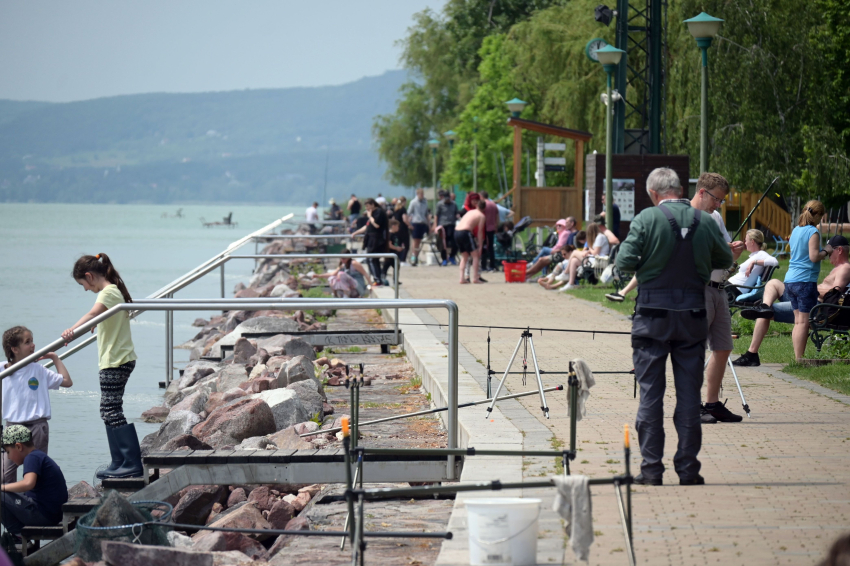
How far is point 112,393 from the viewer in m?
7.93

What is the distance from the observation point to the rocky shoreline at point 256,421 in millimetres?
7160

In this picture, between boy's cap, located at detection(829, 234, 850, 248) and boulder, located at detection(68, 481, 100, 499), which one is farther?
boy's cap, located at detection(829, 234, 850, 248)

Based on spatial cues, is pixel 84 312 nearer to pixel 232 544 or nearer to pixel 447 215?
pixel 447 215

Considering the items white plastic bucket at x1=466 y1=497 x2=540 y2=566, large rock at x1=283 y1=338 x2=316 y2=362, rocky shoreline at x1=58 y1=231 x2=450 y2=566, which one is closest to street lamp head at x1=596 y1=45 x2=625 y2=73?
rocky shoreline at x1=58 y1=231 x2=450 y2=566

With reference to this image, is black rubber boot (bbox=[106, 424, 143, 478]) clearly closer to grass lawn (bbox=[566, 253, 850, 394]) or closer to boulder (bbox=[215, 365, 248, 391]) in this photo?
boulder (bbox=[215, 365, 248, 391])

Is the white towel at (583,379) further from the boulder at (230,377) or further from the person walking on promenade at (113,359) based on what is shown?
the boulder at (230,377)

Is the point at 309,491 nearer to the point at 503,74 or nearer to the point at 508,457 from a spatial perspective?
the point at 508,457

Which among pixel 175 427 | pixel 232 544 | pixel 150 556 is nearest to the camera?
pixel 150 556

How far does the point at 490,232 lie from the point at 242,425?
16136mm

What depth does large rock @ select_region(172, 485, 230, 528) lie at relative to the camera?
8.38 meters

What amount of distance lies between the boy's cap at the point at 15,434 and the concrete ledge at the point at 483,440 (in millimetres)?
3124

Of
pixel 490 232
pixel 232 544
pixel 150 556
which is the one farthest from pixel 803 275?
pixel 490 232

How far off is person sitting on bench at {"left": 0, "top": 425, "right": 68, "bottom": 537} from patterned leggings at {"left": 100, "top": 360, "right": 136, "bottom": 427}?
53 cm

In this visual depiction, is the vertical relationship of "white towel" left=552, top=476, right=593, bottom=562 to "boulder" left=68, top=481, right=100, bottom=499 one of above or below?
above
